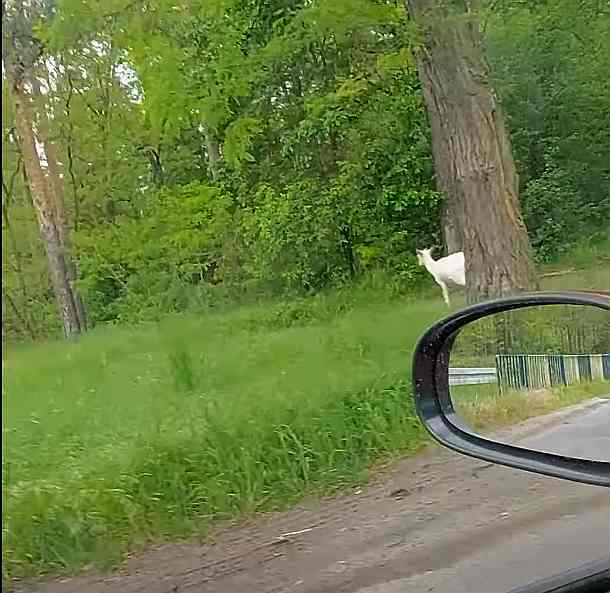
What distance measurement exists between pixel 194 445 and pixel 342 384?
35 centimetres

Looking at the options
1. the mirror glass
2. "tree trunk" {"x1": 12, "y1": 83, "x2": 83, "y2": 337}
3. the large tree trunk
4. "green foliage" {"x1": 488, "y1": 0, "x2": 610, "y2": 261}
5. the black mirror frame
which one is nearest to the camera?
"tree trunk" {"x1": 12, "y1": 83, "x2": 83, "y2": 337}

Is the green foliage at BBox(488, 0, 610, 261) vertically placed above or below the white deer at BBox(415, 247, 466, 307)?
above

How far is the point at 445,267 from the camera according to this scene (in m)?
2.06

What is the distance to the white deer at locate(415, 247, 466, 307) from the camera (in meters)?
2.00

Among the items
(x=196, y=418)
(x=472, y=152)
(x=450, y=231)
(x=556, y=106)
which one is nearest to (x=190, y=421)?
(x=196, y=418)

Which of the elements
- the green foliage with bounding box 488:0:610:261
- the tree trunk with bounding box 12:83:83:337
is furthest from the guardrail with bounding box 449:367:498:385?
the tree trunk with bounding box 12:83:83:337

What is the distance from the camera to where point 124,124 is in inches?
61.4

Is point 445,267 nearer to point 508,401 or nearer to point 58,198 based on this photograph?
point 508,401

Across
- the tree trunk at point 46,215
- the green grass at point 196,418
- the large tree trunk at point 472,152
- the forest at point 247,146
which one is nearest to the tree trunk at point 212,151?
the forest at point 247,146

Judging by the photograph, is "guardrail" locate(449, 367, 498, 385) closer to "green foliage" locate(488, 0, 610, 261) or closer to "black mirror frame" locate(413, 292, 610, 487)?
"black mirror frame" locate(413, 292, 610, 487)

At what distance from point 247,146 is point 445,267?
1.73ft

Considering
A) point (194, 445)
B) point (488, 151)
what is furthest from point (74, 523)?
point (488, 151)

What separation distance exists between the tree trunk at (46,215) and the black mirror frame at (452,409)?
0.56 meters

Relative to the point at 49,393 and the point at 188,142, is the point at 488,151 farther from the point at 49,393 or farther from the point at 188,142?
the point at 49,393
